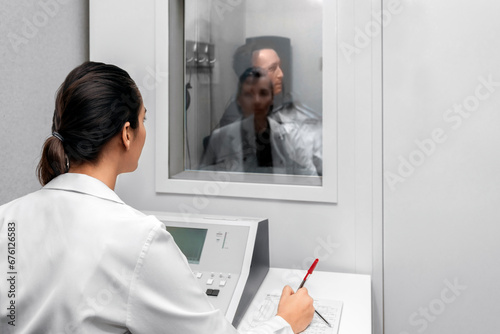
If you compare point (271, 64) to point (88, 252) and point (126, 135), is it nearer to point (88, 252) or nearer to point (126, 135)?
point (126, 135)

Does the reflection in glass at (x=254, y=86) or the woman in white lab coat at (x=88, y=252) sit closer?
the woman in white lab coat at (x=88, y=252)

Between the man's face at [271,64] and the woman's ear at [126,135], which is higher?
the man's face at [271,64]

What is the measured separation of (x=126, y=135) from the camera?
0.84 m

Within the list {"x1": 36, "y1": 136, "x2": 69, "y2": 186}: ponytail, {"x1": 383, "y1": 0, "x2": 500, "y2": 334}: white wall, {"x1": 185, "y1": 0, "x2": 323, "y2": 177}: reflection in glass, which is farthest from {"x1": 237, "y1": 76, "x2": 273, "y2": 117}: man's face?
{"x1": 36, "y1": 136, "x2": 69, "y2": 186}: ponytail

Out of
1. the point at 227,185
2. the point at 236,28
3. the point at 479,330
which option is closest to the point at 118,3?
the point at 236,28

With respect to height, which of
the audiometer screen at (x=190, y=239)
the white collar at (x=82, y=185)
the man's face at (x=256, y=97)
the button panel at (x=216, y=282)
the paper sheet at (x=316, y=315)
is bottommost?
the paper sheet at (x=316, y=315)

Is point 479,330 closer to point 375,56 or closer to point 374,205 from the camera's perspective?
point 374,205

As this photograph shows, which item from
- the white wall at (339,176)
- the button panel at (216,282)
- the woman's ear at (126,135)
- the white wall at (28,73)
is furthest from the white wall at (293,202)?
the woman's ear at (126,135)

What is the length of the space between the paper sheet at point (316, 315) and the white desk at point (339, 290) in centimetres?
2

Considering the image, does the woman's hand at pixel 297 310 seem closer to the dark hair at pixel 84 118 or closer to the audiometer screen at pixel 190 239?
the audiometer screen at pixel 190 239

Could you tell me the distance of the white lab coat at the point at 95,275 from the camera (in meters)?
0.68

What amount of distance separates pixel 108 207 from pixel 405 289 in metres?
0.99

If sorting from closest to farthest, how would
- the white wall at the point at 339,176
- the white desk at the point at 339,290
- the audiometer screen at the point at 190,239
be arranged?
the white desk at the point at 339,290, the audiometer screen at the point at 190,239, the white wall at the point at 339,176

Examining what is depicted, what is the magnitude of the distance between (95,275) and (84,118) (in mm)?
268
